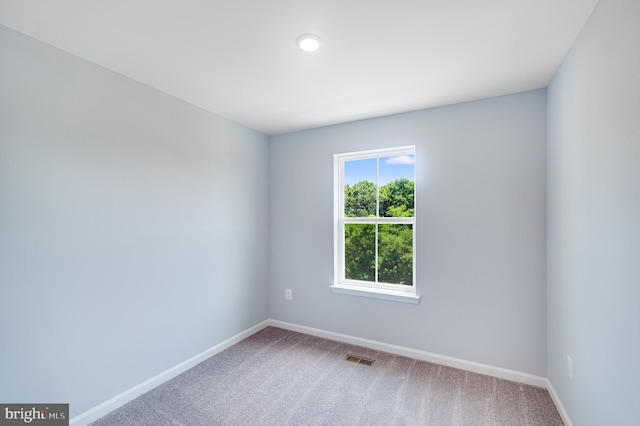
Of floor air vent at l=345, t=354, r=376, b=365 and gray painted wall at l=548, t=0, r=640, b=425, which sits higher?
gray painted wall at l=548, t=0, r=640, b=425

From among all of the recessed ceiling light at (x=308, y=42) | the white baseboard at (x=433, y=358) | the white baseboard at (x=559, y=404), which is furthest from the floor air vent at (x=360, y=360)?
the recessed ceiling light at (x=308, y=42)

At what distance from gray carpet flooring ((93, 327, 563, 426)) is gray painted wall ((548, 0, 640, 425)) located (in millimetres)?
432

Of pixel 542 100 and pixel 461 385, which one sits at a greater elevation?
pixel 542 100

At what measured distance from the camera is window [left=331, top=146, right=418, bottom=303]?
296cm

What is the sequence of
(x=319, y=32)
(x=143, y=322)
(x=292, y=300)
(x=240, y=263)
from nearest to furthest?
1. (x=319, y=32)
2. (x=143, y=322)
3. (x=240, y=263)
4. (x=292, y=300)

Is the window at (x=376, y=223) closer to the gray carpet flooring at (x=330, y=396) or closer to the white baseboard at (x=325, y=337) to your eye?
the white baseboard at (x=325, y=337)

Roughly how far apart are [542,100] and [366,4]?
1.81 meters

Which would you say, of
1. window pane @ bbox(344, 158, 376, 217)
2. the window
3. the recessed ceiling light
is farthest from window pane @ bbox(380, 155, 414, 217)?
the recessed ceiling light

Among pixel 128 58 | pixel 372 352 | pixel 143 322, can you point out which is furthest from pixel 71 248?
pixel 372 352

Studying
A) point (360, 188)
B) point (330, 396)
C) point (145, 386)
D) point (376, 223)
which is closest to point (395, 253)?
point (376, 223)

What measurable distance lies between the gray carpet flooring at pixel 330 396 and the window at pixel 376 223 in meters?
0.71

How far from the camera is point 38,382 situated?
67.2 inches

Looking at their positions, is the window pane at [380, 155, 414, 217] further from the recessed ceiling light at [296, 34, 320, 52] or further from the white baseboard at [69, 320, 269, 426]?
the white baseboard at [69, 320, 269, 426]

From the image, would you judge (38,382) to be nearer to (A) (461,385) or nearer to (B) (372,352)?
(B) (372,352)
